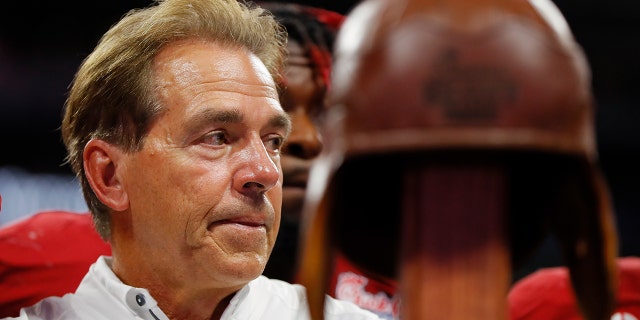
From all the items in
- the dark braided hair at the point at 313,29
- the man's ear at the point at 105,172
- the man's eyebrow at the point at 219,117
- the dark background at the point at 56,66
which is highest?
the man's eyebrow at the point at 219,117

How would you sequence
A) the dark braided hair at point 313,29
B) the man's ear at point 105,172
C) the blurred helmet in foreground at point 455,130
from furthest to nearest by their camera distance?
the dark braided hair at point 313,29 < the man's ear at point 105,172 < the blurred helmet in foreground at point 455,130

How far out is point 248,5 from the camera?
164 centimetres

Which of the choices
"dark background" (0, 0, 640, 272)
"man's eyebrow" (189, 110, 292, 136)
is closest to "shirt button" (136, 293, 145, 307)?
"man's eyebrow" (189, 110, 292, 136)

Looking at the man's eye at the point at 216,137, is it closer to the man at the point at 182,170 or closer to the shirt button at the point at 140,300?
the man at the point at 182,170

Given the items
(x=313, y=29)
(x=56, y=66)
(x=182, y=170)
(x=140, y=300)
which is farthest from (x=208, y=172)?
(x=56, y=66)

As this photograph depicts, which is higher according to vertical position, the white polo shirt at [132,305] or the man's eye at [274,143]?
Result: the man's eye at [274,143]

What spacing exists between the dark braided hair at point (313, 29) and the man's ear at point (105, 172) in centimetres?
71

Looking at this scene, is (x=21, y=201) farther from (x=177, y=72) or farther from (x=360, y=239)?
(x=360, y=239)

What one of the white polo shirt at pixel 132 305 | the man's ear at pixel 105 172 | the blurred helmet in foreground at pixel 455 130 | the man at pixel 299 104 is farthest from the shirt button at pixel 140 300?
the blurred helmet in foreground at pixel 455 130

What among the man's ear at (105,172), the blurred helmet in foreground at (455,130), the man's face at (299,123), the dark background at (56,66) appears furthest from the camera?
the dark background at (56,66)

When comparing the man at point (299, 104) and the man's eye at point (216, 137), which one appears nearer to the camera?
the man's eye at point (216, 137)

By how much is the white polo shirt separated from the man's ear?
99 mm

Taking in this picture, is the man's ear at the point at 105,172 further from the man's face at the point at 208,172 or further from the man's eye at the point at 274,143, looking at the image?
the man's eye at the point at 274,143

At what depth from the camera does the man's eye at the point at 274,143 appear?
128cm
